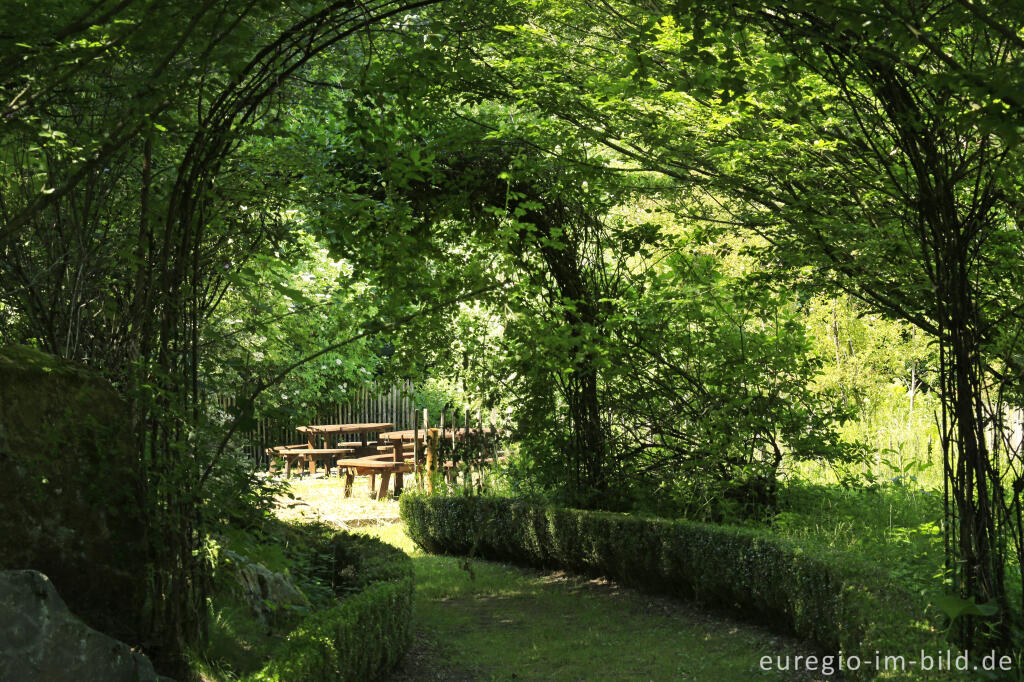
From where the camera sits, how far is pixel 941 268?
355cm

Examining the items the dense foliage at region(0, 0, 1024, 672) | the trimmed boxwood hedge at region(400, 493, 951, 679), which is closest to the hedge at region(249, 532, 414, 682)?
the dense foliage at region(0, 0, 1024, 672)

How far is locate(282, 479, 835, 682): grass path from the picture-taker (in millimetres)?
5027

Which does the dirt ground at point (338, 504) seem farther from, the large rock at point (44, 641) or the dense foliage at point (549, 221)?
the large rock at point (44, 641)

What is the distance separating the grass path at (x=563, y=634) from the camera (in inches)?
198

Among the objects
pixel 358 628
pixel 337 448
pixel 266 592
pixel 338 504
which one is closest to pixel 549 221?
pixel 266 592

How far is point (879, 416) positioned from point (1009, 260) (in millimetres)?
6681

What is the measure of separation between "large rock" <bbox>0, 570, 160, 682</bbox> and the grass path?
124 centimetres

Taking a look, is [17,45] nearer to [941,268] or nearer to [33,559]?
[33,559]

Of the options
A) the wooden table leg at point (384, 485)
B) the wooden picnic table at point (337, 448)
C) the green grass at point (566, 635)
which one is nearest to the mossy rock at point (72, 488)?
the green grass at point (566, 635)

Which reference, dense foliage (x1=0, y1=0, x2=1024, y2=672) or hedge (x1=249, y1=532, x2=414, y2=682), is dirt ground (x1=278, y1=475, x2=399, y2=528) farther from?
hedge (x1=249, y1=532, x2=414, y2=682)

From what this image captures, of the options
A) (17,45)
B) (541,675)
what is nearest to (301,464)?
(541,675)

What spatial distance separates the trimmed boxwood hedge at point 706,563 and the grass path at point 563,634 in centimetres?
17

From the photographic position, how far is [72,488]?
146 inches

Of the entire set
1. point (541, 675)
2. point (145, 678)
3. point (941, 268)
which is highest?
point (941, 268)
